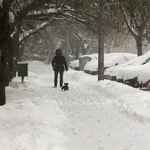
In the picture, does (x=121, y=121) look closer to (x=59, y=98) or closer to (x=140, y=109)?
(x=140, y=109)

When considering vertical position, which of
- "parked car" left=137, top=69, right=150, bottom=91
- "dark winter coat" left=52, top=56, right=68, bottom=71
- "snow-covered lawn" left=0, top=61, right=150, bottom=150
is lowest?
"snow-covered lawn" left=0, top=61, right=150, bottom=150

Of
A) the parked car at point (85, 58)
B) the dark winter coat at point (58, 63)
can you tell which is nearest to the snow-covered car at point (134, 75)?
the dark winter coat at point (58, 63)

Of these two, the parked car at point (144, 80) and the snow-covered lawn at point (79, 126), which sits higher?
the parked car at point (144, 80)

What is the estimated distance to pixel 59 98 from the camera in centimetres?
882

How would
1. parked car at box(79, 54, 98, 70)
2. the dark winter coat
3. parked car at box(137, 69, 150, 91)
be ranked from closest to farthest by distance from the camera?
parked car at box(137, 69, 150, 91), the dark winter coat, parked car at box(79, 54, 98, 70)

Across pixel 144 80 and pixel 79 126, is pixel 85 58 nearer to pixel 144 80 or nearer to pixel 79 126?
pixel 144 80

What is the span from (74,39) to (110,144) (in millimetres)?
36730

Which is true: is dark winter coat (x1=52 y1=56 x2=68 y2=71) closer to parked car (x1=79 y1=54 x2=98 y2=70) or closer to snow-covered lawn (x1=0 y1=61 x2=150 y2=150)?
snow-covered lawn (x1=0 y1=61 x2=150 y2=150)

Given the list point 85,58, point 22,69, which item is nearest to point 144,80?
point 22,69

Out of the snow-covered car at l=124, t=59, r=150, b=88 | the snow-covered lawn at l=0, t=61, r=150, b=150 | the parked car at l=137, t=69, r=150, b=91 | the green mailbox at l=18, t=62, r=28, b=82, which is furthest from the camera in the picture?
the green mailbox at l=18, t=62, r=28, b=82

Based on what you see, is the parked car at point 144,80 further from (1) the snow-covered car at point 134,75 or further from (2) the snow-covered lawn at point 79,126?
(2) the snow-covered lawn at point 79,126

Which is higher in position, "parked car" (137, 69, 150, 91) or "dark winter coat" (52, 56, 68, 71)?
"dark winter coat" (52, 56, 68, 71)

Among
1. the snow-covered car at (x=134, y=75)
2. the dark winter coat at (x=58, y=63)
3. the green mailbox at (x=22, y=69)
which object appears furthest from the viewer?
the green mailbox at (x=22, y=69)

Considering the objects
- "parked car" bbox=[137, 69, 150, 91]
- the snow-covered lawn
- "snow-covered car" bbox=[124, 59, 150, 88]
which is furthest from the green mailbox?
"parked car" bbox=[137, 69, 150, 91]
